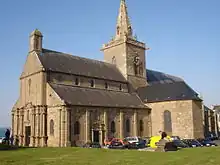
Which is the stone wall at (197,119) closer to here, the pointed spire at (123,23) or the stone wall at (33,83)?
the pointed spire at (123,23)

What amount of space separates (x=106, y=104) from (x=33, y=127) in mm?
10702

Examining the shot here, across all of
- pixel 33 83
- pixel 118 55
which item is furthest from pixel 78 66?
pixel 118 55

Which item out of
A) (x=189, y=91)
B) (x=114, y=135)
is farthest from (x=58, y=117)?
(x=189, y=91)

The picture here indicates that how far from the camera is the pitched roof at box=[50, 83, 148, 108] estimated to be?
1415 inches

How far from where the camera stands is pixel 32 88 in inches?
1518

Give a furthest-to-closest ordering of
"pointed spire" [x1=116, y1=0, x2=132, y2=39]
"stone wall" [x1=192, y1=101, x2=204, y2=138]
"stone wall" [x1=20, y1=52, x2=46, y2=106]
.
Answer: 1. "pointed spire" [x1=116, y1=0, x2=132, y2=39]
2. "stone wall" [x1=192, y1=101, x2=204, y2=138]
3. "stone wall" [x1=20, y1=52, x2=46, y2=106]

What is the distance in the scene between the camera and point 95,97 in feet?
130

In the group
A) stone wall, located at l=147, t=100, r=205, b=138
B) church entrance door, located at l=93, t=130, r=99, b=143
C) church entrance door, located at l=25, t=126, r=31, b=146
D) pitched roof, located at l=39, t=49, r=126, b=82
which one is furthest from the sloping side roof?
church entrance door, located at l=25, t=126, r=31, b=146

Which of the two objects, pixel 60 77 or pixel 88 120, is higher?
pixel 60 77

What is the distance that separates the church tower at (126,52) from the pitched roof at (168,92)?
2912 millimetres

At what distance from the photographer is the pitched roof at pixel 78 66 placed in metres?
38.6

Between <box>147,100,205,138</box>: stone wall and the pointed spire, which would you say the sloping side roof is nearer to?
the pointed spire

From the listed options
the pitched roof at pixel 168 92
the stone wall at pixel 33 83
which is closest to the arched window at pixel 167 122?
the pitched roof at pixel 168 92

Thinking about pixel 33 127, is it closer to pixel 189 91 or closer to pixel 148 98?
pixel 148 98
